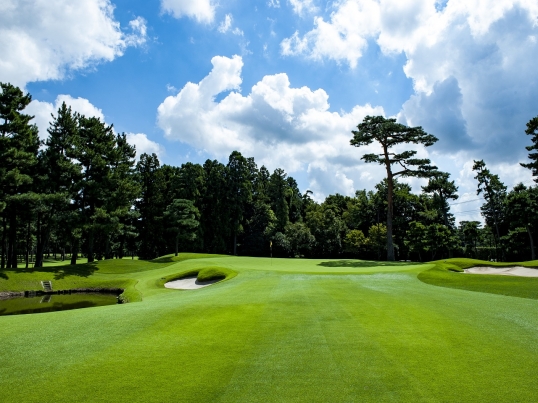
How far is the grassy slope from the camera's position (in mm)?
5141

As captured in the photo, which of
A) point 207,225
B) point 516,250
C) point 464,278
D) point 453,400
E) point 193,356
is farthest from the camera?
point 207,225

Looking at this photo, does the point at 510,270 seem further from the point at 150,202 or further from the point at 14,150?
the point at 150,202

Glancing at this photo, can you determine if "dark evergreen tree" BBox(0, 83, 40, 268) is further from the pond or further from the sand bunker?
the sand bunker

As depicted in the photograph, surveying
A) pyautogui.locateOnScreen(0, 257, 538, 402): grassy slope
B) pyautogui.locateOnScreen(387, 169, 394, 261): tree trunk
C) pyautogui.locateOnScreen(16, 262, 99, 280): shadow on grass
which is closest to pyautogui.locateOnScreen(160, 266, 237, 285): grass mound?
pyautogui.locateOnScreen(16, 262, 99, 280): shadow on grass

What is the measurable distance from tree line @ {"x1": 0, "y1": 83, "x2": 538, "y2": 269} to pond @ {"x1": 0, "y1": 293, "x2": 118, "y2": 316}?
27.7 feet

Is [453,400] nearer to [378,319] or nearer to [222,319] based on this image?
[378,319]

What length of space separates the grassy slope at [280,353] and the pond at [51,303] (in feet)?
37.4

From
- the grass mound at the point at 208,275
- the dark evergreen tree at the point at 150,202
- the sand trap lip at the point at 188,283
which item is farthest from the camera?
the dark evergreen tree at the point at 150,202

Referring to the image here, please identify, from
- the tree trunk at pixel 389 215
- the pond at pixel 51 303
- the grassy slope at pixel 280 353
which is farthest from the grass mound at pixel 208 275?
the tree trunk at pixel 389 215

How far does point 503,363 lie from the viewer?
19.3ft

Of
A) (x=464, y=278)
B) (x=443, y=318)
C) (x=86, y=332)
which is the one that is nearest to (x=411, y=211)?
(x=464, y=278)

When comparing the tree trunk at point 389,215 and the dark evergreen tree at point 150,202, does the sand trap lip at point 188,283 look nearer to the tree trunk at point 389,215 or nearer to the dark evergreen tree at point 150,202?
the tree trunk at point 389,215

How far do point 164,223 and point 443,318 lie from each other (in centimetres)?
5064

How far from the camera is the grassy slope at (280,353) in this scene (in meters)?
5.14
